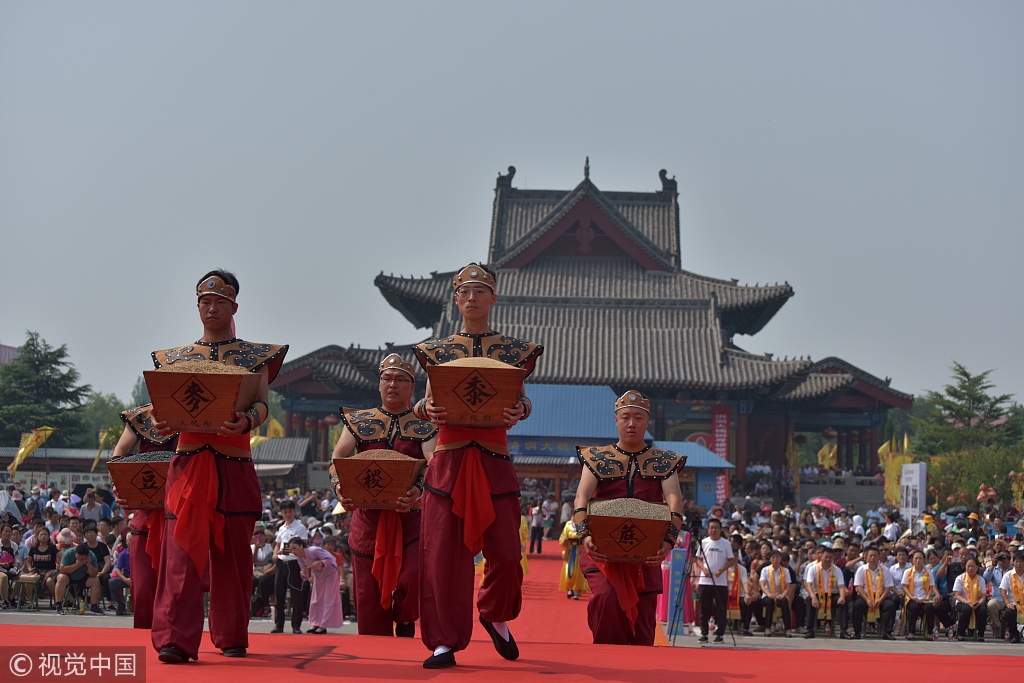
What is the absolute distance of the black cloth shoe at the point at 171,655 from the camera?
484cm

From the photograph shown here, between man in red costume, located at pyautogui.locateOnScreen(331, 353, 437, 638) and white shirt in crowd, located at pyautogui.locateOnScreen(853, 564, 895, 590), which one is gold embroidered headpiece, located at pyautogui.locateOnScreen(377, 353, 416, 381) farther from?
white shirt in crowd, located at pyautogui.locateOnScreen(853, 564, 895, 590)

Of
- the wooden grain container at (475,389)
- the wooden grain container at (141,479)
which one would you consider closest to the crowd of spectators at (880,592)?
the wooden grain container at (141,479)

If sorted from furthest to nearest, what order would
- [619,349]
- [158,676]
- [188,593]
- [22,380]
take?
[22,380] → [619,349] → [188,593] → [158,676]

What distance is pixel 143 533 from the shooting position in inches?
275

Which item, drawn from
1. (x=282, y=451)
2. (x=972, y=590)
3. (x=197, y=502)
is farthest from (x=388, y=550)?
(x=282, y=451)

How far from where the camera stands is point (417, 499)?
6.95 m

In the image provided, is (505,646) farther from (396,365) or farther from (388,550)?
(396,365)

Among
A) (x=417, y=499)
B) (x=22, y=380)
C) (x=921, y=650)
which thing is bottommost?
(x=921, y=650)

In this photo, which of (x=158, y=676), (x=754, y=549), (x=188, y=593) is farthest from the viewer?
(x=754, y=549)

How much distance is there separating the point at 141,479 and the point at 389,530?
1.58m

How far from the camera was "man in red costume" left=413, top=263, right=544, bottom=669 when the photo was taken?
17.1 ft

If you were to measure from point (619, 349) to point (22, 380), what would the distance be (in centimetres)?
2123

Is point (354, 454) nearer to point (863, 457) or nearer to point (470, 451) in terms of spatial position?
point (470, 451)

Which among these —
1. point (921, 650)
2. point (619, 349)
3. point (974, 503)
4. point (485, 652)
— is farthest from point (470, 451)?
point (619, 349)
